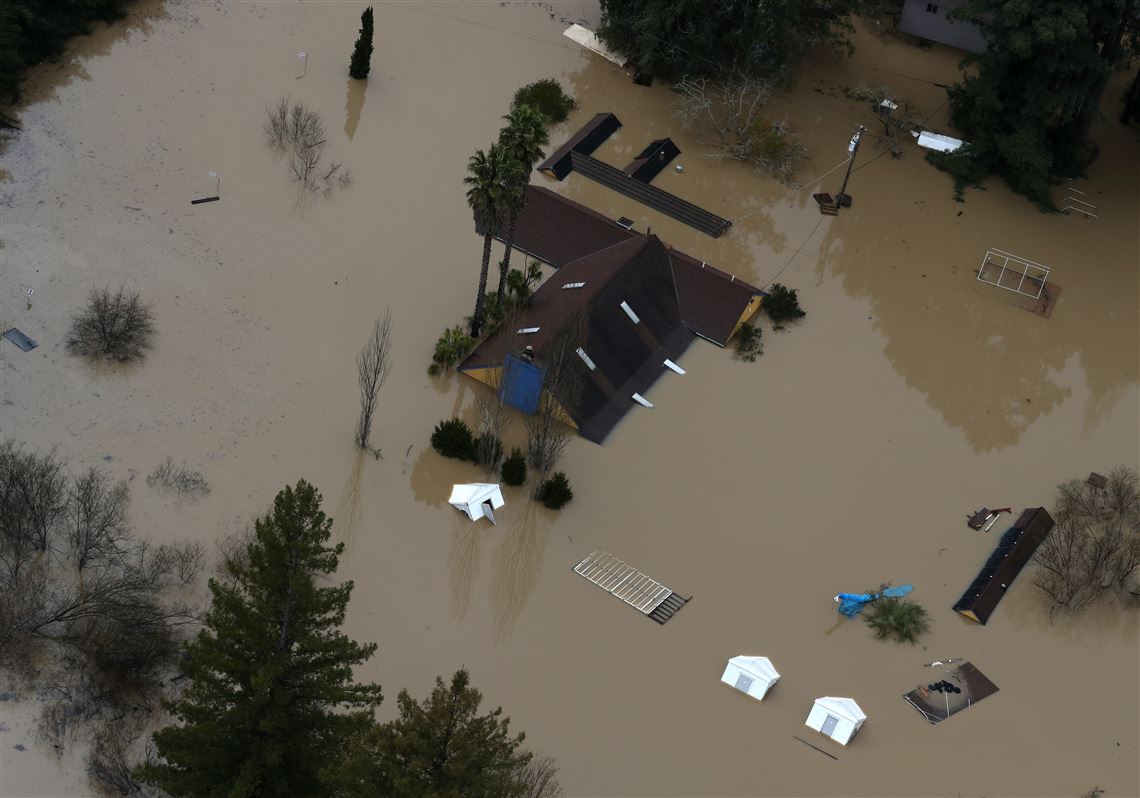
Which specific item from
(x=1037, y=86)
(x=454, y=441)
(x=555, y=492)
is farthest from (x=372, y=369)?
(x=1037, y=86)

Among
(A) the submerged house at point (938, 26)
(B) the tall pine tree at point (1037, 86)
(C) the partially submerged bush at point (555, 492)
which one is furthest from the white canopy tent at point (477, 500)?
(A) the submerged house at point (938, 26)

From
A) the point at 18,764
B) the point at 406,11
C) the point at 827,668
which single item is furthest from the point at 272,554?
the point at 406,11

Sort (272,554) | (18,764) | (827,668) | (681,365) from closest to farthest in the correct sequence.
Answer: (272,554), (18,764), (827,668), (681,365)

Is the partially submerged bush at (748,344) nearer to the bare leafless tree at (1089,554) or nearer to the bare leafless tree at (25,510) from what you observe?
the bare leafless tree at (1089,554)

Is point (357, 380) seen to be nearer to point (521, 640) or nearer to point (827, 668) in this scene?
point (521, 640)

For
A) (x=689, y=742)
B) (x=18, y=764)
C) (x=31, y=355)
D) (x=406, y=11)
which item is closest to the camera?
(x=18, y=764)

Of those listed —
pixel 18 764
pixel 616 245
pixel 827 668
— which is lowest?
pixel 18 764

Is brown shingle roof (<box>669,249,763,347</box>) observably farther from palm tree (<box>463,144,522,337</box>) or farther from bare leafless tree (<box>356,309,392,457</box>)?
bare leafless tree (<box>356,309,392,457</box>)
